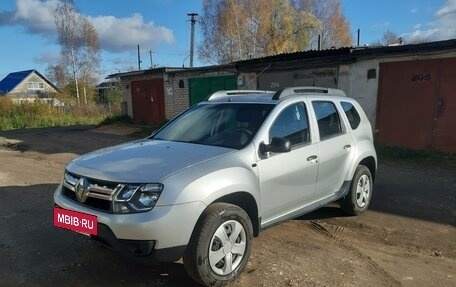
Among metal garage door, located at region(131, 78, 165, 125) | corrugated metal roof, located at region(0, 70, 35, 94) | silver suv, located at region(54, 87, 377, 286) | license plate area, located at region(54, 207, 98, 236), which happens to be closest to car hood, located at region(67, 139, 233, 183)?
silver suv, located at region(54, 87, 377, 286)

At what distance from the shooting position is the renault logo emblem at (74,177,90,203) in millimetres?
3488

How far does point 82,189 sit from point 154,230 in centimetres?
84

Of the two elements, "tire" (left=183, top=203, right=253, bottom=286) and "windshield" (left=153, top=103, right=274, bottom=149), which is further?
"windshield" (left=153, top=103, right=274, bottom=149)

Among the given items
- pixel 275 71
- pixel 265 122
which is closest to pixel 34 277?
pixel 265 122

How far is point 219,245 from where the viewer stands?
3480 millimetres

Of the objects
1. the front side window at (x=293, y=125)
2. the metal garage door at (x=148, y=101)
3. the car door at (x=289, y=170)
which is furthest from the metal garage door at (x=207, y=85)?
the car door at (x=289, y=170)

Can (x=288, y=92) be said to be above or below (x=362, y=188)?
above

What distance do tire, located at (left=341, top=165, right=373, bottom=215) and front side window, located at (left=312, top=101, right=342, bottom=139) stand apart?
74cm

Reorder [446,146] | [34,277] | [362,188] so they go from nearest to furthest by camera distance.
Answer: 1. [34,277]
2. [362,188]
3. [446,146]

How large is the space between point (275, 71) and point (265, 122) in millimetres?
10649

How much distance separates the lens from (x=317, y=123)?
4.75 metres

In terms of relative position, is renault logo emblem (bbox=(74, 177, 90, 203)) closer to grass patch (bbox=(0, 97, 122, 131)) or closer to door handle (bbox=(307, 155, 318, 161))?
door handle (bbox=(307, 155, 318, 161))

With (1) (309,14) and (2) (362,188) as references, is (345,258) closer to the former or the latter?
(2) (362,188)

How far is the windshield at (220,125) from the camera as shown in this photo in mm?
4141
